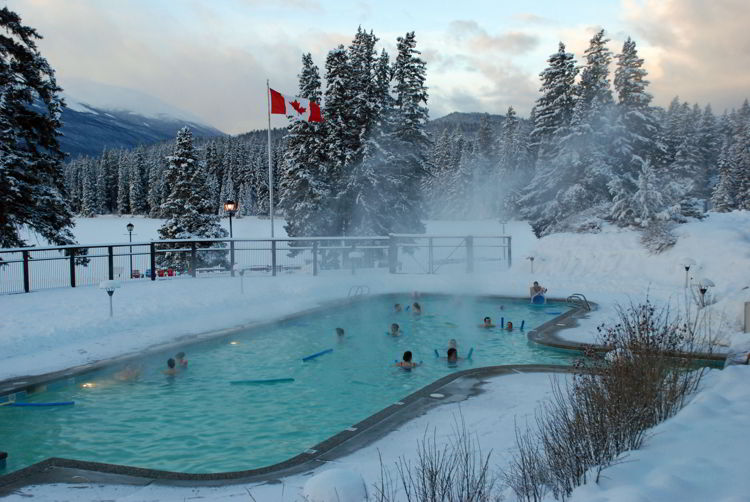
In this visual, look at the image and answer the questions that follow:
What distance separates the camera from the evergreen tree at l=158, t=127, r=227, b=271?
31.5 meters

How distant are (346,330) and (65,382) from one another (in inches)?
285

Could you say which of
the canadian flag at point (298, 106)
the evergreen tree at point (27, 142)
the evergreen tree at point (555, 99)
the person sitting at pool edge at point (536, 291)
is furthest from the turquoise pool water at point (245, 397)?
the evergreen tree at point (555, 99)

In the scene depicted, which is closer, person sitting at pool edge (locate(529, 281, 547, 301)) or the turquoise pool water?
the turquoise pool water

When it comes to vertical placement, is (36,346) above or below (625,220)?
below

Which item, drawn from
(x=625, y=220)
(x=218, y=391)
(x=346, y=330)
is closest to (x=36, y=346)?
(x=218, y=391)

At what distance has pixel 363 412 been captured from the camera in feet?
30.6

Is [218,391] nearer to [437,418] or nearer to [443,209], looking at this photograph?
[437,418]

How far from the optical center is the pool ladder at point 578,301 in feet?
52.3

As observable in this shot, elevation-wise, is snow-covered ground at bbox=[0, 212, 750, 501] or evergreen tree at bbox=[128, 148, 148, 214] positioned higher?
evergreen tree at bbox=[128, 148, 148, 214]

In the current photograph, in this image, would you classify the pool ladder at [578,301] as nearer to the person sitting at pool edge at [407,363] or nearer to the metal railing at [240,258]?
the metal railing at [240,258]

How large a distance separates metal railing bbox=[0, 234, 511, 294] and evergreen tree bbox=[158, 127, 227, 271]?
854 mm

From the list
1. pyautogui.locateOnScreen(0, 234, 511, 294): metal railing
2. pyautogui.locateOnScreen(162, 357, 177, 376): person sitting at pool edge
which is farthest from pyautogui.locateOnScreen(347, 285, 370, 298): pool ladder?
pyautogui.locateOnScreen(162, 357, 177, 376): person sitting at pool edge

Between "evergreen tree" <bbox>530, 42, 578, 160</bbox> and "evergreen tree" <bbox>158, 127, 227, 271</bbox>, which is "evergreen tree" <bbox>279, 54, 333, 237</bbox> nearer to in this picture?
"evergreen tree" <bbox>158, 127, 227, 271</bbox>

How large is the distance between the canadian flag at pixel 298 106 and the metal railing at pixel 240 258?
5680 mm
